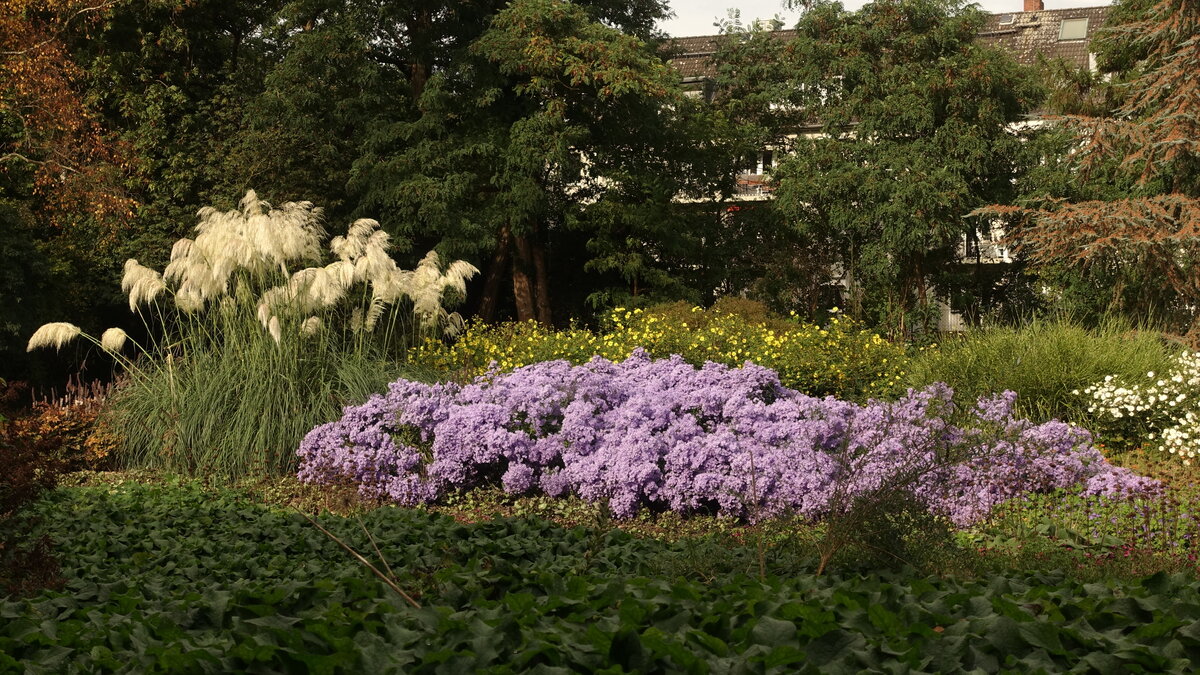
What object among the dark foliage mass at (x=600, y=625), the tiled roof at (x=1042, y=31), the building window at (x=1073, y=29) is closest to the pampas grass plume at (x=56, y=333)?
the dark foliage mass at (x=600, y=625)

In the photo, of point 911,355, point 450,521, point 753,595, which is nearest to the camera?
point 753,595

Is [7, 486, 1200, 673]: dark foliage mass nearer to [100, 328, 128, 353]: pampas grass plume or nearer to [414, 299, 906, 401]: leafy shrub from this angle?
[100, 328, 128, 353]: pampas grass plume

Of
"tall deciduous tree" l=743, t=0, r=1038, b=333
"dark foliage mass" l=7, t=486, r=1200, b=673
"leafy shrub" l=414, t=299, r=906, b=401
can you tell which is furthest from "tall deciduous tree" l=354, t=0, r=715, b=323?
"dark foliage mass" l=7, t=486, r=1200, b=673

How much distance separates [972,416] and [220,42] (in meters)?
17.3

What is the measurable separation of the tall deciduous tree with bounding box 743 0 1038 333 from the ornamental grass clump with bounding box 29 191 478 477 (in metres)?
10.5

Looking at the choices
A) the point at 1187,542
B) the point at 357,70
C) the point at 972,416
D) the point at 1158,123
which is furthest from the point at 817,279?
the point at 1187,542

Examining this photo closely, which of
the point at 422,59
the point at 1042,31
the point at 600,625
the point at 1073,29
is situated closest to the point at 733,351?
the point at 422,59

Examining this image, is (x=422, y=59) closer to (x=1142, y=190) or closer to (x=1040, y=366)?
(x=1142, y=190)

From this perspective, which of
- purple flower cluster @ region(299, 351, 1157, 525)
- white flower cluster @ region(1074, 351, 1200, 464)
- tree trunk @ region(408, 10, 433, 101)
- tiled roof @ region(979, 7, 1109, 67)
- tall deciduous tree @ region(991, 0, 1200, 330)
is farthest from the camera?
tiled roof @ region(979, 7, 1109, 67)

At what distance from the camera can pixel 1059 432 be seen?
8852mm

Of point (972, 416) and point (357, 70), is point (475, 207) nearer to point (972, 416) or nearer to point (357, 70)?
point (357, 70)

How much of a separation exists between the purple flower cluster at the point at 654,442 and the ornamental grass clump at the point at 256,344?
0.57m

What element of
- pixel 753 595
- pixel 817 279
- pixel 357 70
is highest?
pixel 357 70

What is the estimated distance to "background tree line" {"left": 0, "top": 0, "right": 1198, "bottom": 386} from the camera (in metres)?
18.2
